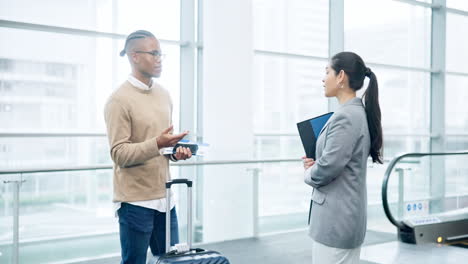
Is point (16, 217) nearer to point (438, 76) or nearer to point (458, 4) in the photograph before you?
point (438, 76)

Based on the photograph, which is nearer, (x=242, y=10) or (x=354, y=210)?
(x=354, y=210)

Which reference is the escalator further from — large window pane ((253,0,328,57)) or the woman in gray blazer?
large window pane ((253,0,328,57))

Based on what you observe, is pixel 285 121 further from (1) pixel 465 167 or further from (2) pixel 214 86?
(2) pixel 214 86

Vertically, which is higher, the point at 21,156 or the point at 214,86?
the point at 214,86

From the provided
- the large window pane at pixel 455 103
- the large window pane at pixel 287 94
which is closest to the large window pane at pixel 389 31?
the large window pane at pixel 455 103

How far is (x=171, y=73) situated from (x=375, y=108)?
610 centimetres

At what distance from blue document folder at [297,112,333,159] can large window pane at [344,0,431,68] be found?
9270 mm

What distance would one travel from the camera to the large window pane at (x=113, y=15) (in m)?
7.76

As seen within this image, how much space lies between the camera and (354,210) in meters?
2.66

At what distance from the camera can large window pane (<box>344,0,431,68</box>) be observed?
11969mm

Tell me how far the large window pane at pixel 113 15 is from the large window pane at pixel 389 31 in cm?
479

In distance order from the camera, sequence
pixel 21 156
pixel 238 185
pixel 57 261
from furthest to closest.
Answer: pixel 21 156
pixel 238 185
pixel 57 261

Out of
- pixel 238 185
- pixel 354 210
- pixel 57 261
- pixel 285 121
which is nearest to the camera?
pixel 354 210

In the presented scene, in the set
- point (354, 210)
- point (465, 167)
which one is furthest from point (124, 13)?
point (354, 210)
